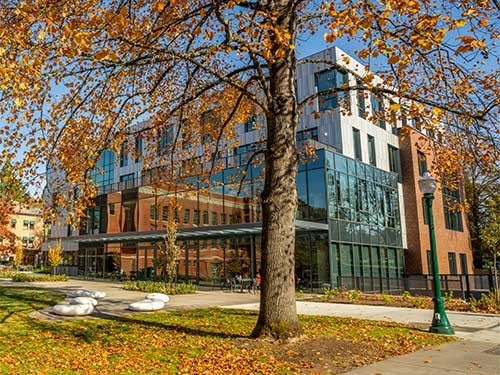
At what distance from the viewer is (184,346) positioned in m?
8.39

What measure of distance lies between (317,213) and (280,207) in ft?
56.1

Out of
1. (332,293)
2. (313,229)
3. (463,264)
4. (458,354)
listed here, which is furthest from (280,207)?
(463,264)

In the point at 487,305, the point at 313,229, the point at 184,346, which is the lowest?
the point at 487,305

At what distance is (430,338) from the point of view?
32.4 ft

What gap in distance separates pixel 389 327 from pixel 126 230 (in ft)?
93.6

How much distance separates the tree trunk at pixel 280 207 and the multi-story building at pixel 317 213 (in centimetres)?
1317

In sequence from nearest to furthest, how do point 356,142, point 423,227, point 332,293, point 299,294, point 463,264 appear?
point 332,293 → point 299,294 → point 356,142 → point 423,227 → point 463,264

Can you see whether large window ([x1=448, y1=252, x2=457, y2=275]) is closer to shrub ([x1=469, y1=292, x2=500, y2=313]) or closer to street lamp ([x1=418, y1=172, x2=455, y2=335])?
shrub ([x1=469, y1=292, x2=500, y2=313])

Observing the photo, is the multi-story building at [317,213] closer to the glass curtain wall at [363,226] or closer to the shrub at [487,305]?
the glass curtain wall at [363,226]

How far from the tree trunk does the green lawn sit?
51 cm

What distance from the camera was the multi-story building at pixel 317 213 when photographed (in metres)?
25.6

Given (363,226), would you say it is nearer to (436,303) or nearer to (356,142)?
→ (356,142)

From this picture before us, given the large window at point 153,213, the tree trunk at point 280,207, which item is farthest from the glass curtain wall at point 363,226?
the tree trunk at point 280,207

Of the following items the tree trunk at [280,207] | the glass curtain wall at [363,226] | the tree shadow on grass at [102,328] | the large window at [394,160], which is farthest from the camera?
the large window at [394,160]
